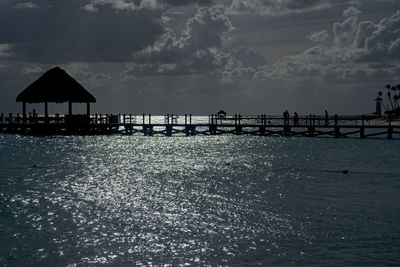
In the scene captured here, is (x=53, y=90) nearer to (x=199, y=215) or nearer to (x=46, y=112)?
(x=46, y=112)

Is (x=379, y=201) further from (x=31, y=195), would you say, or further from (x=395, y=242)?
(x=31, y=195)

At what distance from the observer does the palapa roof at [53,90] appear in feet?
181

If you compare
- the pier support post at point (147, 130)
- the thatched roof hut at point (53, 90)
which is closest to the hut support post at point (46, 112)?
the thatched roof hut at point (53, 90)

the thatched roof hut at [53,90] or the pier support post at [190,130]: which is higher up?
the thatched roof hut at [53,90]

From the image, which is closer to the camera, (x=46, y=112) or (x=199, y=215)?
(x=199, y=215)

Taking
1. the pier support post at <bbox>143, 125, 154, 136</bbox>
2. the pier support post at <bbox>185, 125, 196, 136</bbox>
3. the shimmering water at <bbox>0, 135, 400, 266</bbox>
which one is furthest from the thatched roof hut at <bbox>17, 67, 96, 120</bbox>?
the shimmering water at <bbox>0, 135, 400, 266</bbox>

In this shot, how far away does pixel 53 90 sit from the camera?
5531 centimetres

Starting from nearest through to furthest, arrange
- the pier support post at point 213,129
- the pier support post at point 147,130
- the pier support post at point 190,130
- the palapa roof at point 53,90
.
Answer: the palapa roof at point 53,90
the pier support post at point 213,129
the pier support post at point 190,130
the pier support post at point 147,130

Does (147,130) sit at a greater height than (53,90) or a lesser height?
lesser

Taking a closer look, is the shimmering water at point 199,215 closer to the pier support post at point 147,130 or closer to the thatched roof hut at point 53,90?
the thatched roof hut at point 53,90

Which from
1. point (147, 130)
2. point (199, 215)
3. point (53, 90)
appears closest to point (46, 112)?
point (53, 90)

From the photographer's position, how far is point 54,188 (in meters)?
26.2

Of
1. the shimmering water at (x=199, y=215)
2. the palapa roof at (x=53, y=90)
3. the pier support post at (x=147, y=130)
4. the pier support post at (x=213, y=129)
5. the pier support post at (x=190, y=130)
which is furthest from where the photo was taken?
the pier support post at (x=147, y=130)

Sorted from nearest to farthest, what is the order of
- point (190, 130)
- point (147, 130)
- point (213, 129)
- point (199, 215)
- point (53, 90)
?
point (199, 215), point (53, 90), point (213, 129), point (190, 130), point (147, 130)
